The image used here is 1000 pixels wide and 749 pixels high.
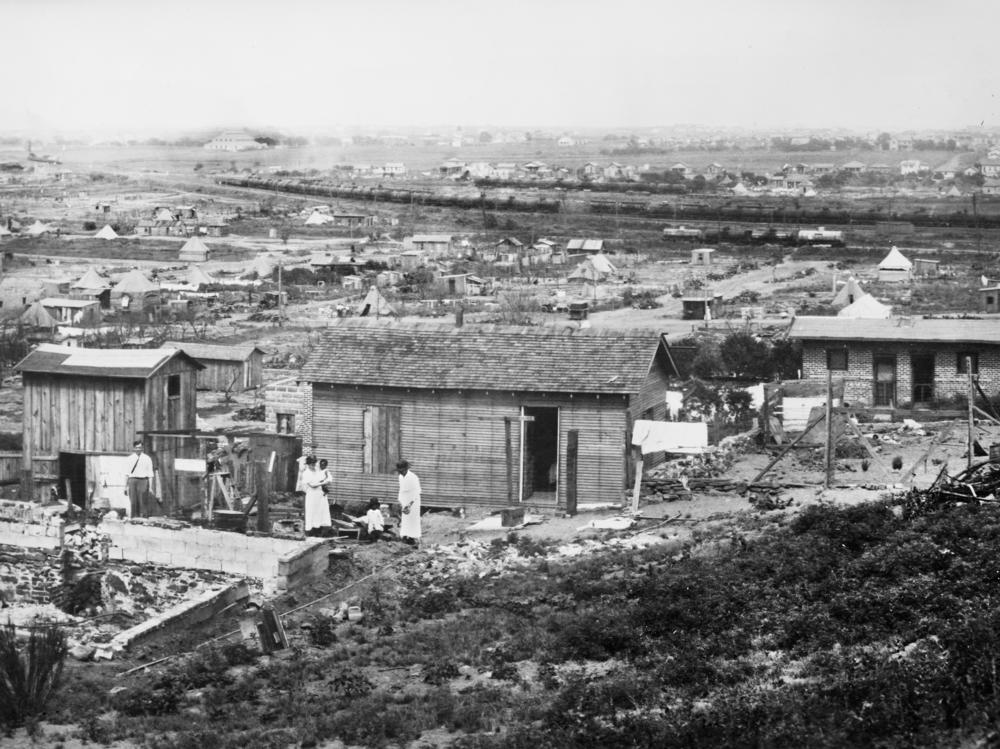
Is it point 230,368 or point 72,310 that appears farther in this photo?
point 72,310

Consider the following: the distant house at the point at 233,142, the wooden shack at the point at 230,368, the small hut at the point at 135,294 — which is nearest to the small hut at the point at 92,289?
the small hut at the point at 135,294

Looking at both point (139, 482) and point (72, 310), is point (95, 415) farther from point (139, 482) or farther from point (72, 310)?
point (72, 310)

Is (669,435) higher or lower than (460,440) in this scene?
higher

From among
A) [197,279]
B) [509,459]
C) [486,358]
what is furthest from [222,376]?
[197,279]

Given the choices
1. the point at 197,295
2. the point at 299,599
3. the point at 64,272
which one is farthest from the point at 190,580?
the point at 64,272

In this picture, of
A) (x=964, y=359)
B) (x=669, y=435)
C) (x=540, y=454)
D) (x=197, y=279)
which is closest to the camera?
(x=669, y=435)

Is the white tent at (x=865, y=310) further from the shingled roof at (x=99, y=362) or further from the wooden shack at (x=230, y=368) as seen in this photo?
the shingled roof at (x=99, y=362)

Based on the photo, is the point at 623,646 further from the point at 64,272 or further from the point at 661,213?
the point at 661,213

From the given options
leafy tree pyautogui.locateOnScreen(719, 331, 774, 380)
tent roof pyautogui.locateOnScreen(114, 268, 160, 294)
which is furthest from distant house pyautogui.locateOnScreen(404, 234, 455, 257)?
leafy tree pyautogui.locateOnScreen(719, 331, 774, 380)
